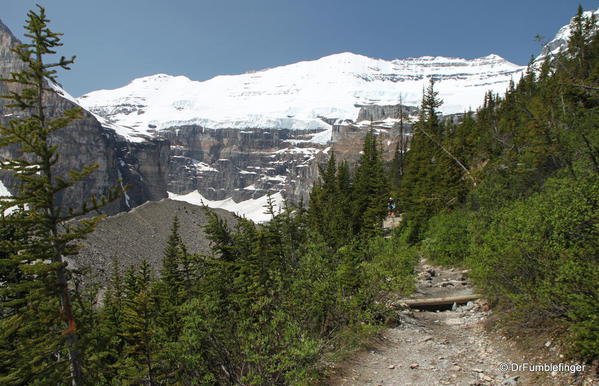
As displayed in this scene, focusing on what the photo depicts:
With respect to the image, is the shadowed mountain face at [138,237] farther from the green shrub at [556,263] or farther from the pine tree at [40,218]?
A: the green shrub at [556,263]

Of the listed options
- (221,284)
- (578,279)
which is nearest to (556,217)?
(578,279)

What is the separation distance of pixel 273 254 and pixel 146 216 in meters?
52.5

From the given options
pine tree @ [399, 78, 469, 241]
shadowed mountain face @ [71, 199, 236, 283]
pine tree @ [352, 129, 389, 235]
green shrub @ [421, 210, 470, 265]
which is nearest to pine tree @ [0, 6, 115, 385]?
green shrub @ [421, 210, 470, 265]

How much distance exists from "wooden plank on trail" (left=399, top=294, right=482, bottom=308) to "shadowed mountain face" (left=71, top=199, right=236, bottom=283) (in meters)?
27.4

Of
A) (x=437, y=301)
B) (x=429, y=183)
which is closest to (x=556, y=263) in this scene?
(x=437, y=301)

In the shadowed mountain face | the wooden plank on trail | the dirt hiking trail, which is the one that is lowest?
the shadowed mountain face

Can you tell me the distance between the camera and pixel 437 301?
16.5 meters

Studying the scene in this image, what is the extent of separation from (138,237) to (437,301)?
4779 cm

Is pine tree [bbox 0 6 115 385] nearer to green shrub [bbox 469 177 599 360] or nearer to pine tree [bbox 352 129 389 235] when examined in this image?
green shrub [bbox 469 177 599 360]

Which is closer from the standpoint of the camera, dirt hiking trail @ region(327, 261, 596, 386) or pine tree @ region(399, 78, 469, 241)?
dirt hiking trail @ region(327, 261, 596, 386)

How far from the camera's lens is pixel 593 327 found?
6.49m

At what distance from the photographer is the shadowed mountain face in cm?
4300

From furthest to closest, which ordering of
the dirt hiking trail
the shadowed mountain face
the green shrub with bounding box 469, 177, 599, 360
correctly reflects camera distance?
the shadowed mountain face
the dirt hiking trail
the green shrub with bounding box 469, 177, 599, 360

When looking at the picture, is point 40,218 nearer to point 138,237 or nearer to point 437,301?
point 437,301
